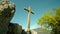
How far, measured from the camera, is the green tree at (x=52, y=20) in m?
29.2

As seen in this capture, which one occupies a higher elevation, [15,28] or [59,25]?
[15,28]

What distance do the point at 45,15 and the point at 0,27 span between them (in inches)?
660

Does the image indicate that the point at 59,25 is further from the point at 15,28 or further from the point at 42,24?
the point at 15,28

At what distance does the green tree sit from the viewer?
1148 inches

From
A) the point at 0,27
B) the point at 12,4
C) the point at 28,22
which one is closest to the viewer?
the point at 0,27

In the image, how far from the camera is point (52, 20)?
97.1 ft

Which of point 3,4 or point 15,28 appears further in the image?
point 15,28

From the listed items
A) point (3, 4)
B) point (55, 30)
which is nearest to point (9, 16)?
point (3, 4)

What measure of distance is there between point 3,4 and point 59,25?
15416 millimetres

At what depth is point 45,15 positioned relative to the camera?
31000 mm

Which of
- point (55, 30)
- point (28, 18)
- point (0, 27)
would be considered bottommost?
point (55, 30)

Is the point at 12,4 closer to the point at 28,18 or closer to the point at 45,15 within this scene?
the point at 28,18

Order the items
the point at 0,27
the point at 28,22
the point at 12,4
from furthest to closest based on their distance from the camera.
Result: 1. the point at 28,22
2. the point at 12,4
3. the point at 0,27

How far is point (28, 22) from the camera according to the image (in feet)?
Result: 94.8
